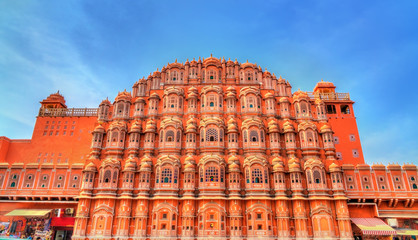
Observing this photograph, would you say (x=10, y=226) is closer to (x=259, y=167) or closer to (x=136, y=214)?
(x=136, y=214)

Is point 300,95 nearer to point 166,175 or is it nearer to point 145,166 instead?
point 166,175

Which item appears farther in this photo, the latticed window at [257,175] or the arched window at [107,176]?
the arched window at [107,176]

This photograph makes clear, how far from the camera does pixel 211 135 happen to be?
36.4 m

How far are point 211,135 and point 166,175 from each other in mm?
7541

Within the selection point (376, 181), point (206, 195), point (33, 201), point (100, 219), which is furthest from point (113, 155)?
point (376, 181)

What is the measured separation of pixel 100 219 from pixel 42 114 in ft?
84.9

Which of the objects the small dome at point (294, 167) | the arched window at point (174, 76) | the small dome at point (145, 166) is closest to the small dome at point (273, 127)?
the small dome at point (294, 167)

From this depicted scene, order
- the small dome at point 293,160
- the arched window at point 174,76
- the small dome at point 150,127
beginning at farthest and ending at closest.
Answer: the arched window at point 174,76 → the small dome at point 150,127 → the small dome at point 293,160

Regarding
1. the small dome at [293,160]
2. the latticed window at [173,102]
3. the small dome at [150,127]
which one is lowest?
the small dome at [293,160]

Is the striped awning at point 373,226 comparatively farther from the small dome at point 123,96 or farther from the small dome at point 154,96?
the small dome at point 123,96

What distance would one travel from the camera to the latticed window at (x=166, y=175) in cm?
3375

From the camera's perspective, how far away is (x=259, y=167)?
34.1 meters

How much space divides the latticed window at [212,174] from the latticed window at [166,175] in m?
4.43

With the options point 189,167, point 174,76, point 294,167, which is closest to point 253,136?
point 294,167
